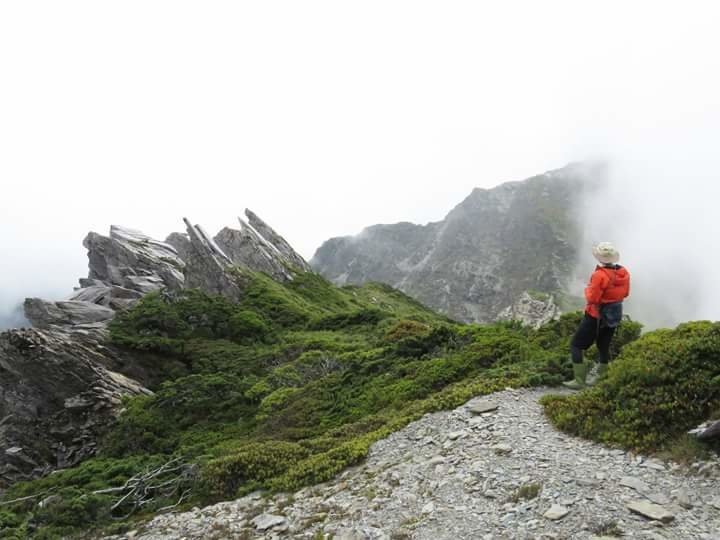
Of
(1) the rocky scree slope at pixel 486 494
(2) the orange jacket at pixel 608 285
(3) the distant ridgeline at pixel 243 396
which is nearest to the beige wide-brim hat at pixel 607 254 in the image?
A: (2) the orange jacket at pixel 608 285

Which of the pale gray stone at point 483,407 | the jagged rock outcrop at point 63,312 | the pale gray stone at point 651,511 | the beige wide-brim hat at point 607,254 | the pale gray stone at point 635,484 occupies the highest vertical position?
the jagged rock outcrop at point 63,312

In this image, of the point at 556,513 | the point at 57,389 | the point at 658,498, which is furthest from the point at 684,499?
the point at 57,389

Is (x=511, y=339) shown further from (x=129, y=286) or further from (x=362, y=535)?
(x=129, y=286)

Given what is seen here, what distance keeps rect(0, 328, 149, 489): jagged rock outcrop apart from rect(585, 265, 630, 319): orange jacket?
2124 cm

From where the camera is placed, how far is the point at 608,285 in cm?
1056

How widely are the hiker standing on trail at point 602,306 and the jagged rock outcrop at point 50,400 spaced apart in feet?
66.9

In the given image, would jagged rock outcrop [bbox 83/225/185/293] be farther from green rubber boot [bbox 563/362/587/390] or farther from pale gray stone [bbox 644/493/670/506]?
pale gray stone [bbox 644/493/670/506]

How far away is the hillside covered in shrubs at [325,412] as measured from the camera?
28.6 feet

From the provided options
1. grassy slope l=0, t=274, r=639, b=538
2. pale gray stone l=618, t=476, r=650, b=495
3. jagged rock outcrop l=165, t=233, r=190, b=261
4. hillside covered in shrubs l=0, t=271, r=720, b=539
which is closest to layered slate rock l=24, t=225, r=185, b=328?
jagged rock outcrop l=165, t=233, r=190, b=261

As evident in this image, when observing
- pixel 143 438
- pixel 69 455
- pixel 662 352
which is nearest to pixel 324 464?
pixel 662 352

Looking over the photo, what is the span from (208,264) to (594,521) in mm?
47507

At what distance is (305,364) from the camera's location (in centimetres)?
2545

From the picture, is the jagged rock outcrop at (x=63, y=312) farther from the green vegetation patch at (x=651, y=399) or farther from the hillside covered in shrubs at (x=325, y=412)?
the green vegetation patch at (x=651, y=399)

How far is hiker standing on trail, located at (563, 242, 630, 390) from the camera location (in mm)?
10555
